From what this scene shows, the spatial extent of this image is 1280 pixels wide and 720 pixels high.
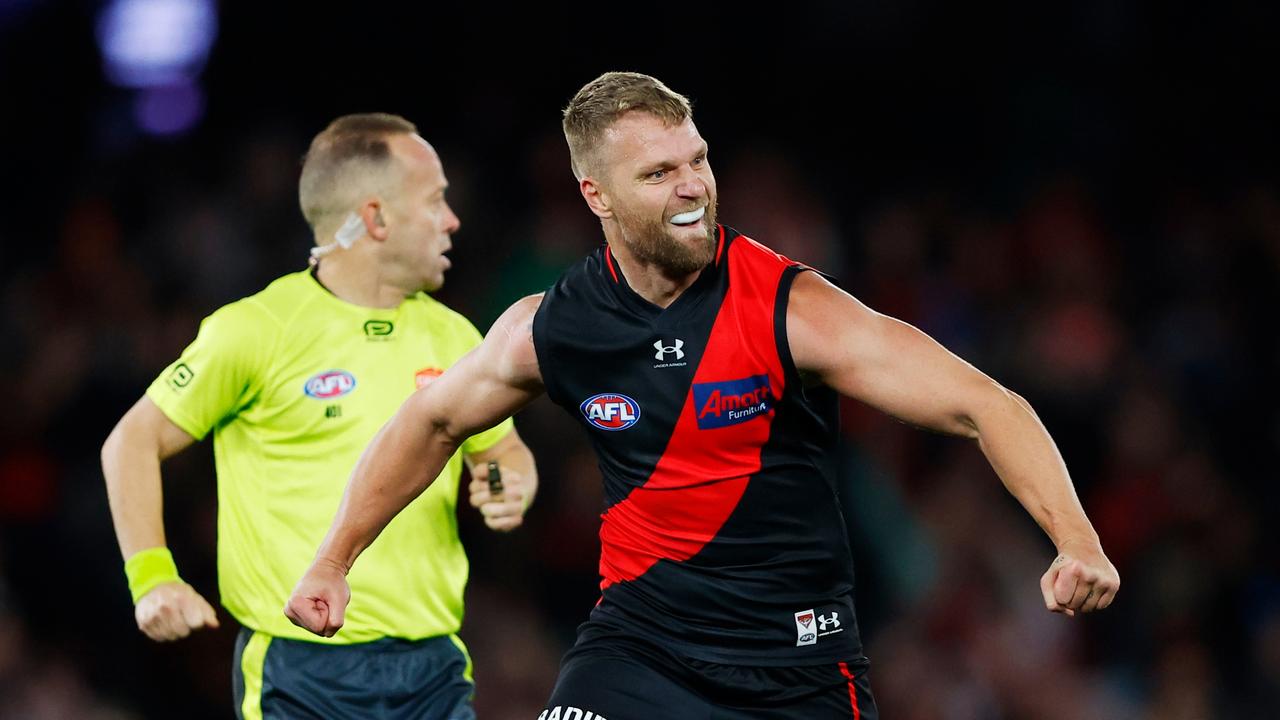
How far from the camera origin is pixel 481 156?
11000 mm

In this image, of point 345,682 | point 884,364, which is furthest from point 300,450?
point 884,364

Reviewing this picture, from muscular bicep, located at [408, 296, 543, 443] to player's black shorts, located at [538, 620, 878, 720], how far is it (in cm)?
72

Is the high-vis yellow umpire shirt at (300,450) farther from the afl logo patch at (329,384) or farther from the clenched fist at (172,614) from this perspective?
the clenched fist at (172,614)

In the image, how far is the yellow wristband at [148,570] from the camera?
4477mm

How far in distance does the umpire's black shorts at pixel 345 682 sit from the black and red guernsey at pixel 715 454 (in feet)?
3.07

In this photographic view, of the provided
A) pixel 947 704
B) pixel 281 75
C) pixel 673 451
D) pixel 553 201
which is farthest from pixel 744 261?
pixel 281 75

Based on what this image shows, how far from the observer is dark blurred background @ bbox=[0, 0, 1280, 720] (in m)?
8.89

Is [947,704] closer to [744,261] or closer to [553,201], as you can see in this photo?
[553,201]

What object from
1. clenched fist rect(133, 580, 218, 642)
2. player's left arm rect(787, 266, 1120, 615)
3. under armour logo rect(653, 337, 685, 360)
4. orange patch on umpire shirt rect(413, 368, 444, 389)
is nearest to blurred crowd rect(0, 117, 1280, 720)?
orange patch on umpire shirt rect(413, 368, 444, 389)

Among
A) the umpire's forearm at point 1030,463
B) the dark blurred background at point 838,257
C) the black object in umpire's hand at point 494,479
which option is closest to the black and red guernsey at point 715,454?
the umpire's forearm at point 1030,463

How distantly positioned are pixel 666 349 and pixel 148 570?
5.81 feet

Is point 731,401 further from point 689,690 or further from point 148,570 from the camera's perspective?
point 148,570

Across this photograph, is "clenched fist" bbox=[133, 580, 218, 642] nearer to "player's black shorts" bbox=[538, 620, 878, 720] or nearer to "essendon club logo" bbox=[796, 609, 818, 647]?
"player's black shorts" bbox=[538, 620, 878, 720]

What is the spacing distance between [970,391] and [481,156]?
7.77 m
